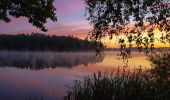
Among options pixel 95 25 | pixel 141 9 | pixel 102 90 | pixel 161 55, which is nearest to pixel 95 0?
pixel 95 25

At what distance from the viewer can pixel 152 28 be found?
556 inches

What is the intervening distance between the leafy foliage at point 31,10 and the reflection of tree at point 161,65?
6.49 meters

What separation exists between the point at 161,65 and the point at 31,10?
8.35m

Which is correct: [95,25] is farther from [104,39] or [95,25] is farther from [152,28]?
[152,28]

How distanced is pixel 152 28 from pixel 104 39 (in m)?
1.98

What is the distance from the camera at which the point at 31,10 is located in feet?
62.1

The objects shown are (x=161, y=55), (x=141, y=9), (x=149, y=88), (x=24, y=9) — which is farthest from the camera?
(x=161, y=55)

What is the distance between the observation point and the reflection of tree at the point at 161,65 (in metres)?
19.8

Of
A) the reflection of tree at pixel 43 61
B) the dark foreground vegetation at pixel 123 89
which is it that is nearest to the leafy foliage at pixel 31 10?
the dark foreground vegetation at pixel 123 89

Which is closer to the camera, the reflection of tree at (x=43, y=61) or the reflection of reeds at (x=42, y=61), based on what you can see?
the reflection of tree at (x=43, y=61)

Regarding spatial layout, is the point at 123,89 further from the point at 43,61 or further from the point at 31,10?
the point at 43,61

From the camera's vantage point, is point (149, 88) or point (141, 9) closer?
point (141, 9)

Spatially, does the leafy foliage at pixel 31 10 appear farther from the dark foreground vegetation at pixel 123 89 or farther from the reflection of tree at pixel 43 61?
the reflection of tree at pixel 43 61

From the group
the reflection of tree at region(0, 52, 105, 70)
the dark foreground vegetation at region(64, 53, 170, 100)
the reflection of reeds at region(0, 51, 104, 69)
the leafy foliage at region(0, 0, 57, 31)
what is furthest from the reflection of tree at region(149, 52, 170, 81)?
the reflection of reeds at region(0, 51, 104, 69)
